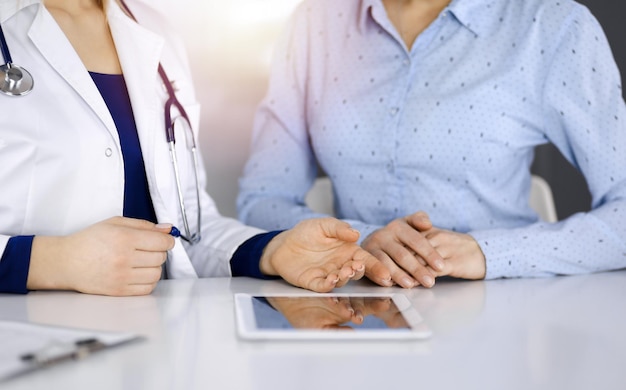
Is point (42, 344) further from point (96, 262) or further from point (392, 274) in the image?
point (392, 274)

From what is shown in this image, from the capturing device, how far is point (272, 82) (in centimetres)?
191

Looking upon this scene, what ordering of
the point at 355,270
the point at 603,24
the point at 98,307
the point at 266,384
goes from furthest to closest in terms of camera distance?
the point at 603,24
the point at 355,270
the point at 98,307
the point at 266,384

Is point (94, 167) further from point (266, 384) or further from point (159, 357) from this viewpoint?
point (266, 384)

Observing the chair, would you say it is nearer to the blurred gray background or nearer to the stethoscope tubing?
the blurred gray background

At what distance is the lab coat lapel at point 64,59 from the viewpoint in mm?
1259

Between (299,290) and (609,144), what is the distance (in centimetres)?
75

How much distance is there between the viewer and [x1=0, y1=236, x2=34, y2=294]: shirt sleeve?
44.8 inches

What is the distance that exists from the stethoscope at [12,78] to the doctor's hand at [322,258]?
48cm

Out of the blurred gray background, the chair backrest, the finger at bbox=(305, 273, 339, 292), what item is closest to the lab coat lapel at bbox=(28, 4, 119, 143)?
the finger at bbox=(305, 273, 339, 292)

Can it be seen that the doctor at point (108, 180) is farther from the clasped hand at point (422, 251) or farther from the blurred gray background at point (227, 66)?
the blurred gray background at point (227, 66)

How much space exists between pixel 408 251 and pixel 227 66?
3.23 feet

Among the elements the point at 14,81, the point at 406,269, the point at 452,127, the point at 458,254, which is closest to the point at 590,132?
the point at 452,127

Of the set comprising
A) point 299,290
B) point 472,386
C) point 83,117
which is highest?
point 83,117

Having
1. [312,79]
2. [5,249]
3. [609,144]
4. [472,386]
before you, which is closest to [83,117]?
[5,249]
